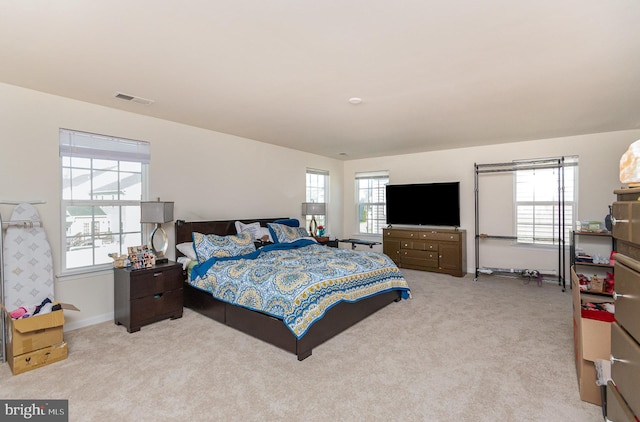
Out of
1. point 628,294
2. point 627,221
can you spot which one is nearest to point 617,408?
point 628,294

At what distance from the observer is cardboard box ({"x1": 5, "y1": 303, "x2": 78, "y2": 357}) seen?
8.10 feet

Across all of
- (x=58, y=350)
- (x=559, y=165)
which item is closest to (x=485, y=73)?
(x=559, y=165)

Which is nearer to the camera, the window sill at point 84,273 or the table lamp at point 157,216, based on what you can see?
the window sill at point 84,273

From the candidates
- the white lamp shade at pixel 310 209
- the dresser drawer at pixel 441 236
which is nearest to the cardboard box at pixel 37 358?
the white lamp shade at pixel 310 209

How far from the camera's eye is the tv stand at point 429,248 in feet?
18.5

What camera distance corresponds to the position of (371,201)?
722 centimetres

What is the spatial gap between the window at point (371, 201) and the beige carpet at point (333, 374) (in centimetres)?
367

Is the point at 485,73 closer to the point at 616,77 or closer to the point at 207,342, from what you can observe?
the point at 616,77

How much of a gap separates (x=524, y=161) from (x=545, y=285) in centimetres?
201

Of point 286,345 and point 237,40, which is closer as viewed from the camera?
point 237,40

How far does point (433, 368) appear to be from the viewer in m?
2.52

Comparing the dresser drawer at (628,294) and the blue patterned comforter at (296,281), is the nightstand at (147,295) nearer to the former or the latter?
the blue patterned comforter at (296,281)

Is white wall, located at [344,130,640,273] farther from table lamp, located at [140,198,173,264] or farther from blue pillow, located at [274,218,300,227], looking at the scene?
table lamp, located at [140,198,173,264]

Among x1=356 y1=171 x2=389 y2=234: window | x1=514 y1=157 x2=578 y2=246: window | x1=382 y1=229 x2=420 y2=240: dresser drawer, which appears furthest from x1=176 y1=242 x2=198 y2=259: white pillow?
x1=514 y1=157 x2=578 y2=246: window
